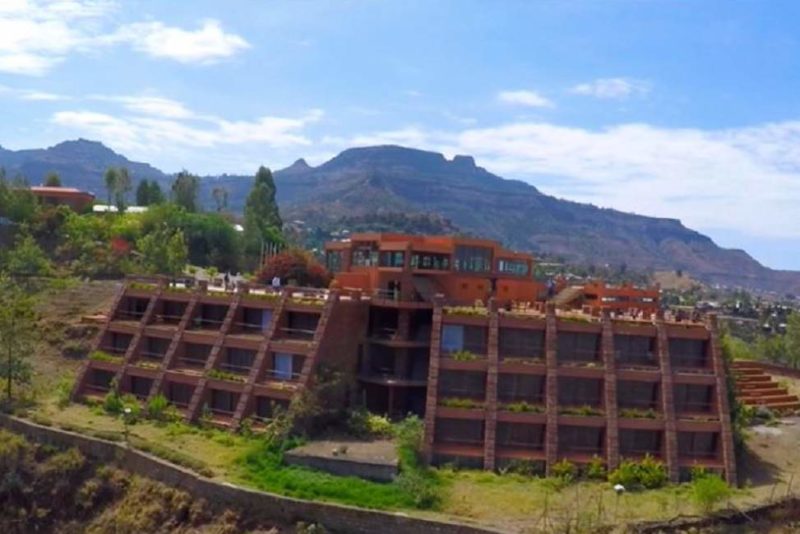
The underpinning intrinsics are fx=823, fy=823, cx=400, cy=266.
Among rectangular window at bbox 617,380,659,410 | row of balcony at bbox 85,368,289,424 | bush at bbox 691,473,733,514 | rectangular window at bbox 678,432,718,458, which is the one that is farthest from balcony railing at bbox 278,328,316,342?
bush at bbox 691,473,733,514

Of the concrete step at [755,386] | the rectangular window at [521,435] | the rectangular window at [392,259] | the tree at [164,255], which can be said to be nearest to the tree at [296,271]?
the rectangular window at [392,259]

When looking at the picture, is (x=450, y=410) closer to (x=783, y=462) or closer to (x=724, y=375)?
(x=724, y=375)

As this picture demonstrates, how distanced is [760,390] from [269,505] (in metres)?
33.3

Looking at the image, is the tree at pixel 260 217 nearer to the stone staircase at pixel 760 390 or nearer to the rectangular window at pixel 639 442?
the stone staircase at pixel 760 390

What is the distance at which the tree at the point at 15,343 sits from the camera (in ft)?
147

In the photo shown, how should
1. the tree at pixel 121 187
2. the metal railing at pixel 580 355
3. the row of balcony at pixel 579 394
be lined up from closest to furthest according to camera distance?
1. the row of balcony at pixel 579 394
2. the metal railing at pixel 580 355
3. the tree at pixel 121 187

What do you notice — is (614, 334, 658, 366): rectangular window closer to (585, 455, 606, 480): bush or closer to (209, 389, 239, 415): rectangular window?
(585, 455, 606, 480): bush

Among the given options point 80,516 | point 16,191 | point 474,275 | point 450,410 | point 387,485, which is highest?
point 16,191

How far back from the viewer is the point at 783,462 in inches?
1588

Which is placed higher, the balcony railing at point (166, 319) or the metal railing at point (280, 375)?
the balcony railing at point (166, 319)

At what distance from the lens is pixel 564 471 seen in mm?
36344

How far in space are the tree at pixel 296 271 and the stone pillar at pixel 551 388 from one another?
18.1 meters

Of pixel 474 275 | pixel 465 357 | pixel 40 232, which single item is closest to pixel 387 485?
pixel 465 357

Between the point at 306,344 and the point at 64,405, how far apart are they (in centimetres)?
1439
